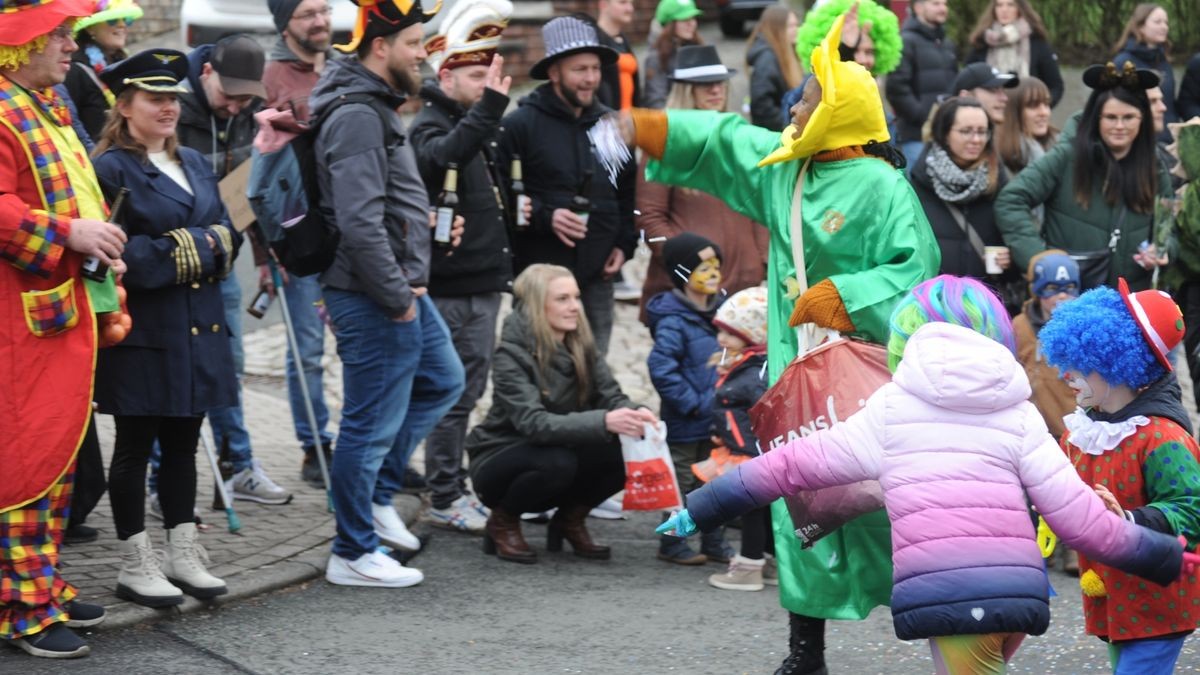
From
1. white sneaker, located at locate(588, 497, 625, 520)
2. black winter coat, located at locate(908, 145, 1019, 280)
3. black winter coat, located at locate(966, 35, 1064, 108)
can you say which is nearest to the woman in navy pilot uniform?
white sneaker, located at locate(588, 497, 625, 520)

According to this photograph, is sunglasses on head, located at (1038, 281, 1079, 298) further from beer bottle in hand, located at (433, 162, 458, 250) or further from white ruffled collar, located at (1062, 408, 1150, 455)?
white ruffled collar, located at (1062, 408, 1150, 455)

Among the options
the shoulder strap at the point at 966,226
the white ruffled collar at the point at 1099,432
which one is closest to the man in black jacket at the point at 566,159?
the shoulder strap at the point at 966,226

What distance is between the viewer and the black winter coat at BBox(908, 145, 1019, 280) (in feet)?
27.8

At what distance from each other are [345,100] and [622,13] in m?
→ 5.71

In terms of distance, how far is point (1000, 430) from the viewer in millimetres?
4047

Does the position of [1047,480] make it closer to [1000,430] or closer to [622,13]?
[1000,430]

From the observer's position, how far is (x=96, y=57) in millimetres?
7281

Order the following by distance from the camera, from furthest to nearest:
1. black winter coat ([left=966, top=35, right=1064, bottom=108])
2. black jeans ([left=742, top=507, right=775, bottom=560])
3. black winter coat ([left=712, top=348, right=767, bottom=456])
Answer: black winter coat ([left=966, top=35, right=1064, bottom=108]) → black winter coat ([left=712, top=348, right=767, bottom=456]) → black jeans ([left=742, top=507, right=775, bottom=560])

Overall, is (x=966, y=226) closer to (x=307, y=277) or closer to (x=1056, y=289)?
(x=1056, y=289)

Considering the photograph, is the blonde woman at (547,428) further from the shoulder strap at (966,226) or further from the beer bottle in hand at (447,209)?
the shoulder strap at (966,226)

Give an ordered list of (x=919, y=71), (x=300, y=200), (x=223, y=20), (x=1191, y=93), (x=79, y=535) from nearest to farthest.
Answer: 1. (x=300, y=200)
2. (x=79, y=535)
3. (x=1191, y=93)
4. (x=919, y=71)
5. (x=223, y=20)

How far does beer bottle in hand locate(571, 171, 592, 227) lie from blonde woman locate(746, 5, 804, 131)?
3.49m

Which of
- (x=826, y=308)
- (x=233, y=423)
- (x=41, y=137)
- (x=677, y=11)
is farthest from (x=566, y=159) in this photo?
(x=677, y=11)

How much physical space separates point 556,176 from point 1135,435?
3.96 meters
